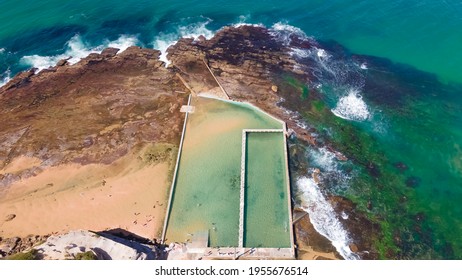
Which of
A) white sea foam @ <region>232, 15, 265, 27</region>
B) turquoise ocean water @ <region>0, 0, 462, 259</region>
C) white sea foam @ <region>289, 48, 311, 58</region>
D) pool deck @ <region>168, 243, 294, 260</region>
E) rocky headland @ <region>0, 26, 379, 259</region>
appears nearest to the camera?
pool deck @ <region>168, 243, 294, 260</region>

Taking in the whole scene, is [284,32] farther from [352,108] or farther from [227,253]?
[227,253]

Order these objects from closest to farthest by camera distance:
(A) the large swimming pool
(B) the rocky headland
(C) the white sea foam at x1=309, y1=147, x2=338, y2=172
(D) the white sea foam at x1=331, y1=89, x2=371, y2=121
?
(A) the large swimming pool → (B) the rocky headland → (C) the white sea foam at x1=309, y1=147, x2=338, y2=172 → (D) the white sea foam at x1=331, y1=89, x2=371, y2=121

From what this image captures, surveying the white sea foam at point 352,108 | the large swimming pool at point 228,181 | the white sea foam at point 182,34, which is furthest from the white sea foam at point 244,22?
the white sea foam at point 352,108

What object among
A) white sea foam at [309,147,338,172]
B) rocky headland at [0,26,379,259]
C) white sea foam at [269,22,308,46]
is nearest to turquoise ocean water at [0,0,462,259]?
white sea foam at [309,147,338,172]

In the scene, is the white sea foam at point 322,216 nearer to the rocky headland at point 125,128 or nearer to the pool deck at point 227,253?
the rocky headland at point 125,128

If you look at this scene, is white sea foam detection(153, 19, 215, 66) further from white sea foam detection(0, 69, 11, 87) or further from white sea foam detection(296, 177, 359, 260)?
white sea foam detection(296, 177, 359, 260)

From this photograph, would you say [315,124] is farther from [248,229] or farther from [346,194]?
[248,229]
